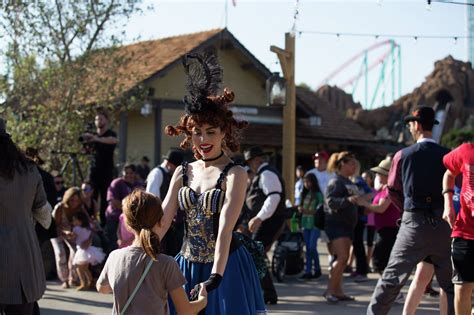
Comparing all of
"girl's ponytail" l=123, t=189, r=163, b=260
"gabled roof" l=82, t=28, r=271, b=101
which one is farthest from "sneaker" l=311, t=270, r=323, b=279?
"gabled roof" l=82, t=28, r=271, b=101

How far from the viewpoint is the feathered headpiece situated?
5.29 meters

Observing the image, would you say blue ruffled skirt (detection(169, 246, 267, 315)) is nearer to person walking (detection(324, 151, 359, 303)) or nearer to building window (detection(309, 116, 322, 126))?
person walking (detection(324, 151, 359, 303))

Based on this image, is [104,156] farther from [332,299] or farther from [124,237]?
[332,299]

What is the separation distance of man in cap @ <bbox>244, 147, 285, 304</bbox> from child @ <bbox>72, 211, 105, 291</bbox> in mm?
2244

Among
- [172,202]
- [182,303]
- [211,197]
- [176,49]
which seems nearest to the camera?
[182,303]

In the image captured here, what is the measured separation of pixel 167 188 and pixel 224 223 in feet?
14.7

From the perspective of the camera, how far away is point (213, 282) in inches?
193

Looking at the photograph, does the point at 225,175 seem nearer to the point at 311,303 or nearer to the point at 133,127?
the point at 311,303

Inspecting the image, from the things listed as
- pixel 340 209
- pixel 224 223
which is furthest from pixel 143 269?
pixel 340 209

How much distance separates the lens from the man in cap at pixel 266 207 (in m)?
9.80

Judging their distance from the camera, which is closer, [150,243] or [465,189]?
[150,243]

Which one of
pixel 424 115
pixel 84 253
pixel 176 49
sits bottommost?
pixel 84 253

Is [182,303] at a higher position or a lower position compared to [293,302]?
higher

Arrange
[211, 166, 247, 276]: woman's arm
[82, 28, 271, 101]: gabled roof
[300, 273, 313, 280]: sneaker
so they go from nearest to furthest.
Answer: [211, 166, 247, 276]: woman's arm, [300, 273, 313, 280]: sneaker, [82, 28, 271, 101]: gabled roof
